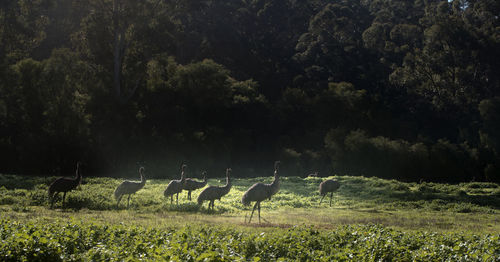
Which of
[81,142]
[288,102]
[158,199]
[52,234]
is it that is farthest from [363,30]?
[52,234]

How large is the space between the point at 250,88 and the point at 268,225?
140 feet

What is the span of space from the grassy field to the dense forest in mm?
13543

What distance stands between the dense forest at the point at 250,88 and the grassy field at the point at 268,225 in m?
13.5

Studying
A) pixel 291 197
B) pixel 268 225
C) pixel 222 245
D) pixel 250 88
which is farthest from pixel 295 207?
pixel 250 88

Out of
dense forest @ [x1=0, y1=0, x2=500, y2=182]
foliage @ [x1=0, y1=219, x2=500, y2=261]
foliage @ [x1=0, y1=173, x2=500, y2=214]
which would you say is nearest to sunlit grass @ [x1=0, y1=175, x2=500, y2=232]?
foliage @ [x1=0, y1=173, x2=500, y2=214]

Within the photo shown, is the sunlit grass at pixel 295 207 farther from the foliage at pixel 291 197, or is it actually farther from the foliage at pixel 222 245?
the foliage at pixel 222 245

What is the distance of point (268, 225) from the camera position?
17484 mm

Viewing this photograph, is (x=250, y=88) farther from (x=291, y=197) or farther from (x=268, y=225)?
(x=268, y=225)

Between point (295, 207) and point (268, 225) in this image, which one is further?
point (295, 207)

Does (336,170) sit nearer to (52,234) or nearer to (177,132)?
(177,132)

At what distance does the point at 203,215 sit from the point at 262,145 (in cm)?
3899

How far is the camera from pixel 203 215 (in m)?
20.4

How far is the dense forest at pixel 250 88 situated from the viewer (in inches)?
1683

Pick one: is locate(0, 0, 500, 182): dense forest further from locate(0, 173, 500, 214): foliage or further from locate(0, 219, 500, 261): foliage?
locate(0, 219, 500, 261): foliage
